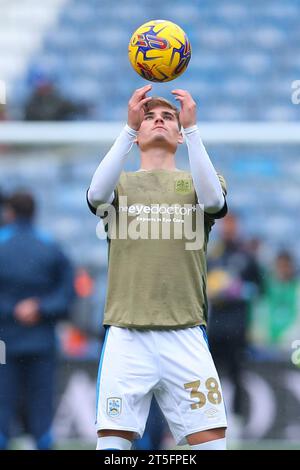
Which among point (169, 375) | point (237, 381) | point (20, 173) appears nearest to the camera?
point (169, 375)

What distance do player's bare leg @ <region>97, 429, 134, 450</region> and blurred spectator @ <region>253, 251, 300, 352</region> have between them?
9.98ft

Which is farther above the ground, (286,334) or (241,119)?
(241,119)

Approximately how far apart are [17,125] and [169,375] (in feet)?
10.4

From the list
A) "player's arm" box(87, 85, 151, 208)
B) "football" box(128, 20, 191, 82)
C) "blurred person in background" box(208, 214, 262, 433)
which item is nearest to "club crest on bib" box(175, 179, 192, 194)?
"player's arm" box(87, 85, 151, 208)

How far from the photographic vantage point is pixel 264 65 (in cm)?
866

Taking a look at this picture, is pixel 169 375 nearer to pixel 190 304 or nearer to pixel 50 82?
pixel 190 304

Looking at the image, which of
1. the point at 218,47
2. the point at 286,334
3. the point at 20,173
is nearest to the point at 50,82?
the point at 20,173

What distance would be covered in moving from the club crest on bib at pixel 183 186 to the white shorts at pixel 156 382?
524 millimetres

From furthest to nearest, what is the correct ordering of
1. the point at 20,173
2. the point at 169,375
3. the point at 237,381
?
1. the point at 20,173
2. the point at 237,381
3. the point at 169,375

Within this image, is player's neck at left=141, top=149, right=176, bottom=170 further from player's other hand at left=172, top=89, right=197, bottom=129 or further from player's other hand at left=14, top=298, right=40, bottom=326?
player's other hand at left=14, top=298, right=40, bottom=326

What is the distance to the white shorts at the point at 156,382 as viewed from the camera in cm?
372

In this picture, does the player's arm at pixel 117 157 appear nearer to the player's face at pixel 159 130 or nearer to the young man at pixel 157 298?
the young man at pixel 157 298

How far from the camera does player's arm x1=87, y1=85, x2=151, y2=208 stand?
3738 mm

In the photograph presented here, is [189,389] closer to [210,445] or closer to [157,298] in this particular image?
[210,445]
